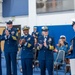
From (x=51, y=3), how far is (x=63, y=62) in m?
6.68

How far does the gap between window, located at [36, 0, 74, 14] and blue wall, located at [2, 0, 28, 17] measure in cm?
138

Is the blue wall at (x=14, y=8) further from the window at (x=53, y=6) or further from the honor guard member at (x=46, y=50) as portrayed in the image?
the honor guard member at (x=46, y=50)

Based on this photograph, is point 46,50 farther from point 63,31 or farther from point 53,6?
point 53,6

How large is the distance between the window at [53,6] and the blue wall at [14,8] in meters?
1.38

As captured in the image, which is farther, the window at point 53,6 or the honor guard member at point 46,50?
the window at point 53,6

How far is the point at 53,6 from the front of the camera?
1543 cm

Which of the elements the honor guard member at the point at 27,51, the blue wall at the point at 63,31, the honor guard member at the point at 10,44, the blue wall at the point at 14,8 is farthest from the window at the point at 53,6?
the honor guard member at the point at 27,51

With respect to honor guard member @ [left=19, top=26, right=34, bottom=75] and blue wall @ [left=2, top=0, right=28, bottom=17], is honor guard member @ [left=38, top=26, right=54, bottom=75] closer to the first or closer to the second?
honor guard member @ [left=19, top=26, right=34, bottom=75]

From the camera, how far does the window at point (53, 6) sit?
47.6 feet

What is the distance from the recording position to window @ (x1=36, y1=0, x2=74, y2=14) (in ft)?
47.6

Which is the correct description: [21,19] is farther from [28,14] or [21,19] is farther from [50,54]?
[50,54]

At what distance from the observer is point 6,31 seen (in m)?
7.99

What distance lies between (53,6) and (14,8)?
3.47 meters

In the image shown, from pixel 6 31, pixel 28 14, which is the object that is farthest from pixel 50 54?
pixel 28 14
